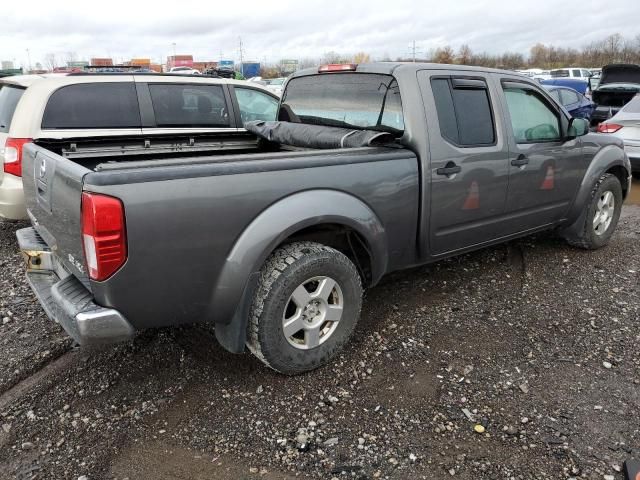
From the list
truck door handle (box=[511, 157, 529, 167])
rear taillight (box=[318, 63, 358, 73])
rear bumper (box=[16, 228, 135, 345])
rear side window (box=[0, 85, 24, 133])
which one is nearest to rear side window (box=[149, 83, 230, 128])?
rear side window (box=[0, 85, 24, 133])

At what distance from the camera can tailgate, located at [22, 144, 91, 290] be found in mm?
2508

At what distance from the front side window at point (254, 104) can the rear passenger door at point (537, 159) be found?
10.9ft

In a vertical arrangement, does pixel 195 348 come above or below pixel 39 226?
below

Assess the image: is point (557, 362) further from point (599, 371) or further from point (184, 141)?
point (184, 141)

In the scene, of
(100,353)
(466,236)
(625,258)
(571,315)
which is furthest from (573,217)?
(100,353)

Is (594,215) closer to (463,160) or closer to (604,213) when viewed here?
(604,213)

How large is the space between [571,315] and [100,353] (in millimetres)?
3353

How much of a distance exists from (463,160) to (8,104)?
15.7 feet

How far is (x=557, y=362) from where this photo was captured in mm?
3350

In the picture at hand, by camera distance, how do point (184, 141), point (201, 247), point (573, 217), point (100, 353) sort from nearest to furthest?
point (201, 247) < point (100, 353) < point (184, 141) < point (573, 217)

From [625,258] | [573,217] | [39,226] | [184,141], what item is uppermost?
[184,141]

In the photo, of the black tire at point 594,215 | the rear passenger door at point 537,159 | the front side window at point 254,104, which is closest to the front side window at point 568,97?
the black tire at point 594,215

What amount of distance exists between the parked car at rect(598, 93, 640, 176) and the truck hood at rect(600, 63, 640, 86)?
23.1 ft

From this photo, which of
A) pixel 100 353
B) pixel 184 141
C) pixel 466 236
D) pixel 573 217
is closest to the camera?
pixel 100 353
